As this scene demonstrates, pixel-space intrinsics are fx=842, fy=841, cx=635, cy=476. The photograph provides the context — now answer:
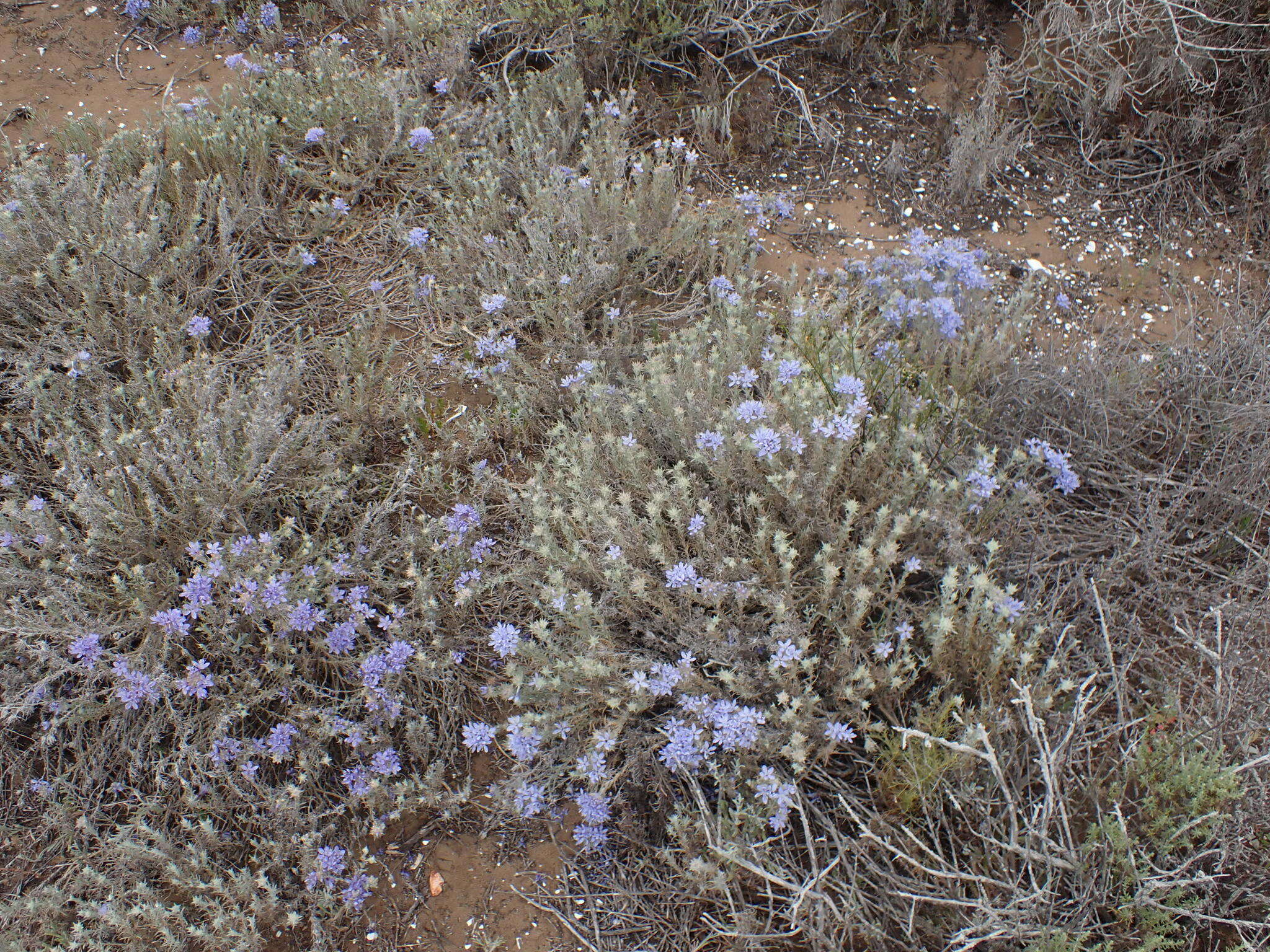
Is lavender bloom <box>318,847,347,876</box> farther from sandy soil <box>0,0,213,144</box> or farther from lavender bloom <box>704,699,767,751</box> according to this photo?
sandy soil <box>0,0,213,144</box>

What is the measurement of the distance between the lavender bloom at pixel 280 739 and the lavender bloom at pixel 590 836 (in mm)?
863

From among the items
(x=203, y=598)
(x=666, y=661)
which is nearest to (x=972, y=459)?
(x=666, y=661)

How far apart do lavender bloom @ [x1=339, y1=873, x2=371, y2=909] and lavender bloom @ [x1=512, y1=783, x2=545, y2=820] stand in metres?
0.45

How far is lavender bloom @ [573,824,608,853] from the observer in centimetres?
229

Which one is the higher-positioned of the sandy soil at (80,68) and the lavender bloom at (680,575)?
the sandy soil at (80,68)

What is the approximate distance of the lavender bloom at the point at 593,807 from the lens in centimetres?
227

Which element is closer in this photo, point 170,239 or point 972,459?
point 972,459

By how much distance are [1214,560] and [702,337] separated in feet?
6.21

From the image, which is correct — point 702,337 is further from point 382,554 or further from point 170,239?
point 170,239

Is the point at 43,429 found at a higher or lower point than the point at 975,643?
higher

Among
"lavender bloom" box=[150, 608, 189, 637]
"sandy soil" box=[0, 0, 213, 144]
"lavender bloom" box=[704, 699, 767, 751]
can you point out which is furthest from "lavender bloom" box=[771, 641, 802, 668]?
"sandy soil" box=[0, 0, 213, 144]

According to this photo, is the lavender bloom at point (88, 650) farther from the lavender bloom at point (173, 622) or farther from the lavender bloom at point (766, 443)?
the lavender bloom at point (766, 443)

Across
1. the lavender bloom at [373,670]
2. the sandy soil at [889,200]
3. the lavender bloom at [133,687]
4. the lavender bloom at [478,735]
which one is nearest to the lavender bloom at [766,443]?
the lavender bloom at [478,735]

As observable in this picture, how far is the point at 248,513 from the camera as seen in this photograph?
286 cm
